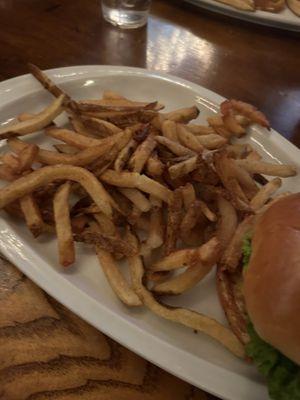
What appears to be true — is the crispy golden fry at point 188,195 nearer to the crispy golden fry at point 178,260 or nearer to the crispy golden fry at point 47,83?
the crispy golden fry at point 178,260

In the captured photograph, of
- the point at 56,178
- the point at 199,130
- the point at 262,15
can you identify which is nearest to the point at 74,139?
the point at 56,178

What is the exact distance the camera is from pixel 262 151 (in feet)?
5.02

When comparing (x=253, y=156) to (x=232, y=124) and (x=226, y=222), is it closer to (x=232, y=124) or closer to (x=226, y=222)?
(x=232, y=124)

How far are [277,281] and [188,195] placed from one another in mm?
345

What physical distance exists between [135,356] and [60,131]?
2.01 ft

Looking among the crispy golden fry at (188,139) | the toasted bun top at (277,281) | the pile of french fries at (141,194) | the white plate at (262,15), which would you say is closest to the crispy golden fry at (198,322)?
the pile of french fries at (141,194)

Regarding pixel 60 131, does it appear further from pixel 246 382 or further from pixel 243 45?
pixel 243 45

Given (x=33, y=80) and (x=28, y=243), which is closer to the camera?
(x=28, y=243)

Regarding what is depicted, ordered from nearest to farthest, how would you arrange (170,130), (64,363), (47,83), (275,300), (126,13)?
1. (275,300)
2. (64,363)
3. (170,130)
4. (47,83)
5. (126,13)

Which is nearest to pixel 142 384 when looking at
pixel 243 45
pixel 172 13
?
pixel 243 45

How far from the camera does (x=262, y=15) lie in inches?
84.3

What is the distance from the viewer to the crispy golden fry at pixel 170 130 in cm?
135

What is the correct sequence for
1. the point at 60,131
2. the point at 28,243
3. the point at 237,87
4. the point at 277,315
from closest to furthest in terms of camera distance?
the point at 277,315, the point at 28,243, the point at 60,131, the point at 237,87

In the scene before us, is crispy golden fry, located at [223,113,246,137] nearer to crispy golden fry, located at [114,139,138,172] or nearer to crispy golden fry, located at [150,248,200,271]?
crispy golden fry, located at [114,139,138,172]
